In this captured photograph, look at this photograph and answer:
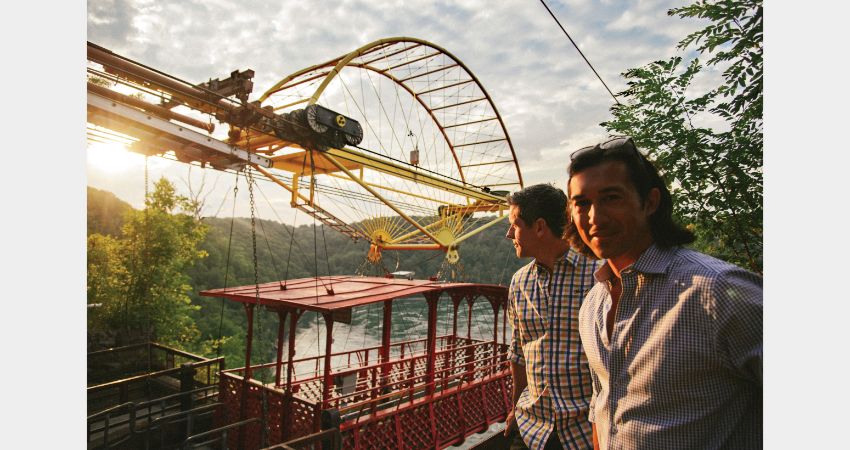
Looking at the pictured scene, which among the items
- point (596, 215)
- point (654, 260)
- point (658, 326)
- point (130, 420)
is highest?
point (596, 215)

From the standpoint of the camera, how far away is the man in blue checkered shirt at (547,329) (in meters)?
1.84

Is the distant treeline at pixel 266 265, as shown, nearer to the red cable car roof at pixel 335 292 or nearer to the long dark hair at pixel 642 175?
Answer: the red cable car roof at pixel 335 292

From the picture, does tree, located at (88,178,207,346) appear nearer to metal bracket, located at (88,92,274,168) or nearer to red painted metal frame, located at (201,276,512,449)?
red painted metal frame, located at (201,276,512,449)

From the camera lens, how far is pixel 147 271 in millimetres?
13766

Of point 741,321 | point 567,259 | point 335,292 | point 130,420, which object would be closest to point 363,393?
point 335,292

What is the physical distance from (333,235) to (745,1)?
46.7 metres

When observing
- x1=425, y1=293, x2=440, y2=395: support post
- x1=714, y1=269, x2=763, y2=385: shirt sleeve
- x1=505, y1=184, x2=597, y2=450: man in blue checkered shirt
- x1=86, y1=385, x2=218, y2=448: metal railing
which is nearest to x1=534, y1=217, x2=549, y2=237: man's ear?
x1=505, y1=184, x2=597, y2=450: man in blue checkered shirt

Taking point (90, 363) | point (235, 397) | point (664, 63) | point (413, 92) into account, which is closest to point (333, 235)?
point (413, 92)

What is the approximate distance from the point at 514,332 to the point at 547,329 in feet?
1.13

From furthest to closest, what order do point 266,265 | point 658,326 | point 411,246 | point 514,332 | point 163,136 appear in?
1. point 266,265
2. point 411,246
3. point 163,136
4. point 514,332
5. point 658,326

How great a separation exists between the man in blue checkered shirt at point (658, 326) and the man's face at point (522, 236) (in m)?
0.91

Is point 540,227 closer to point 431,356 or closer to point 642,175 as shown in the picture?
point 642,175

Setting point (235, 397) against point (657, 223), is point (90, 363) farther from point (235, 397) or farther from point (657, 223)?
point (657, 223)

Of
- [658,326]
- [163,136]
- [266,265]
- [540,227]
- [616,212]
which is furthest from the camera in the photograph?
[266,265]
